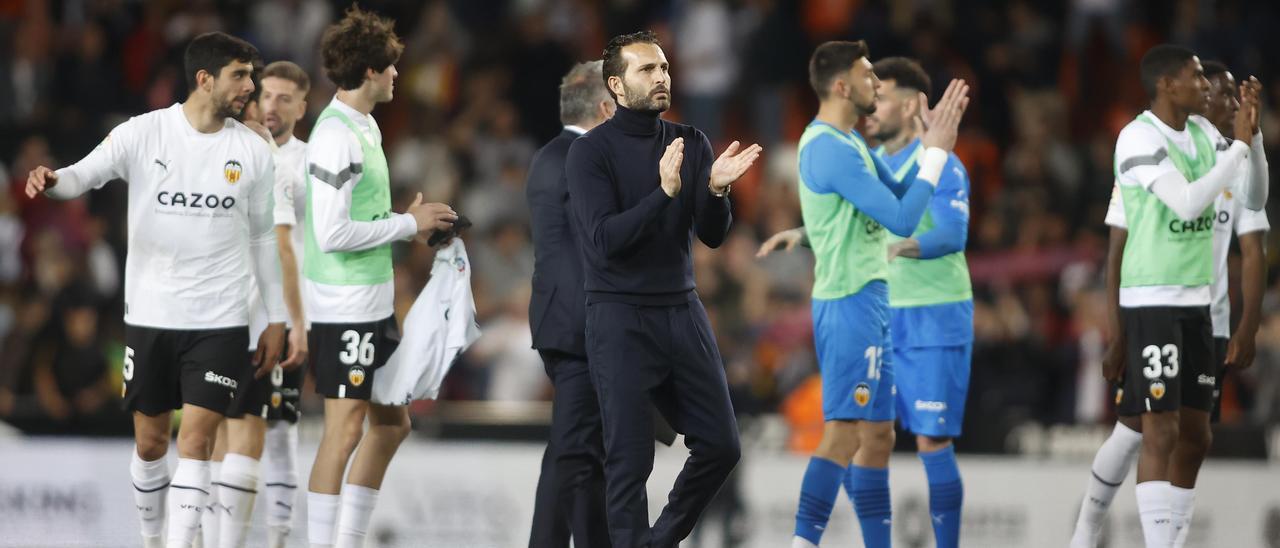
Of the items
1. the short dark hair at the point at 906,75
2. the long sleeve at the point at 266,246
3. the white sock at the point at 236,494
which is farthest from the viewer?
the short dark hair at the point at 906,75

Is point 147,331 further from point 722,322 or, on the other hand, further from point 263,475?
point 722,322

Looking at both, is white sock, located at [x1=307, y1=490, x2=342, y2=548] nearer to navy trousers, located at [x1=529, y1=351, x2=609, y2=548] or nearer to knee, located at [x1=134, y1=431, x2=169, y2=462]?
knee, located at [x1=134, y1=431, x2=169, y2=462]

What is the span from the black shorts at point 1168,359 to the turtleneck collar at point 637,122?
8.88ft

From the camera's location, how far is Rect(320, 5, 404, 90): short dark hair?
7602mm

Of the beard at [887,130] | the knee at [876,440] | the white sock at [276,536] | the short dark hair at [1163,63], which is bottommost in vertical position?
the white sock at [276,536]

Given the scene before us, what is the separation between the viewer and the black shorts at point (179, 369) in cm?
738

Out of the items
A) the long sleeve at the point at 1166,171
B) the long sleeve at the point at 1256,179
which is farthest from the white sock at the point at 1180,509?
the long sleeve at the point at 1256,179

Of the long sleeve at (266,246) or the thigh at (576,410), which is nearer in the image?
the thigh at (576,410)

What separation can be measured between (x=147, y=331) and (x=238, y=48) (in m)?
1.37

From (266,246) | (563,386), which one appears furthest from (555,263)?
(266,246)

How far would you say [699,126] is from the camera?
16625 millimetres

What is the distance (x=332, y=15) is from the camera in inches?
680

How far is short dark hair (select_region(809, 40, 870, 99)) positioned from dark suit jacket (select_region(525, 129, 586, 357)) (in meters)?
1.29

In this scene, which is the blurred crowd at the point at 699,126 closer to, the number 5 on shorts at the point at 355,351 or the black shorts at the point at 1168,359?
the black shorts at the point at 1168,359
